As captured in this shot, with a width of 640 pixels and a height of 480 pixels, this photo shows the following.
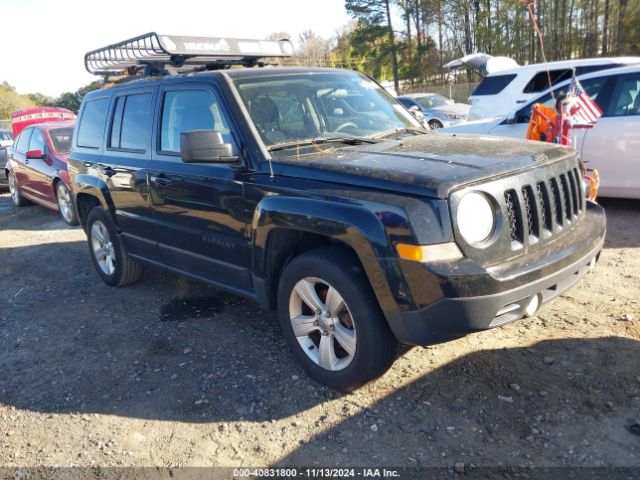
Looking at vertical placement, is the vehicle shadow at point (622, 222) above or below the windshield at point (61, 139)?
below

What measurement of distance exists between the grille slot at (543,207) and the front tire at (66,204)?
7.30 meters

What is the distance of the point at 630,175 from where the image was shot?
20.8ft

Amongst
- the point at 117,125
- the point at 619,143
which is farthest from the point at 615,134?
the point at 117,125

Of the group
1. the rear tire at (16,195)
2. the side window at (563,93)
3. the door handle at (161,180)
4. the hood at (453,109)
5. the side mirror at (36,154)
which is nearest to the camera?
the door handle at (161,180)

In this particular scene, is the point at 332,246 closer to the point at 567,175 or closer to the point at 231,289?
the point at 231,289

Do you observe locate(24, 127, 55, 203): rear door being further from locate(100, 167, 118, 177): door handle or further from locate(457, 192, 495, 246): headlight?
locate(457, 192, 495, 246): headlight

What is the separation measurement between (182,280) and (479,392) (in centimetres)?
343

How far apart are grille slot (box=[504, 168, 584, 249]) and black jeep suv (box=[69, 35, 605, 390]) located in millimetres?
10

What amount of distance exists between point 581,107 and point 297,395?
494 centimetres

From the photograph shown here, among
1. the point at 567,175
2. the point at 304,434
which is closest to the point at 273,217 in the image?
the point at 304,434

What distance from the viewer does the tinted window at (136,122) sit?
4.53 m

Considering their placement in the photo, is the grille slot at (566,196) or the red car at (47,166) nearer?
the grille slot at (566,196)

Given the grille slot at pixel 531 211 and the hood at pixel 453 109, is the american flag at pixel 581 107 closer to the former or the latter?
the grille slot at pixel 531 211

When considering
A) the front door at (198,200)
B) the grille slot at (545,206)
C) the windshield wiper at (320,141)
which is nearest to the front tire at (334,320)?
the front door at (198,200)
